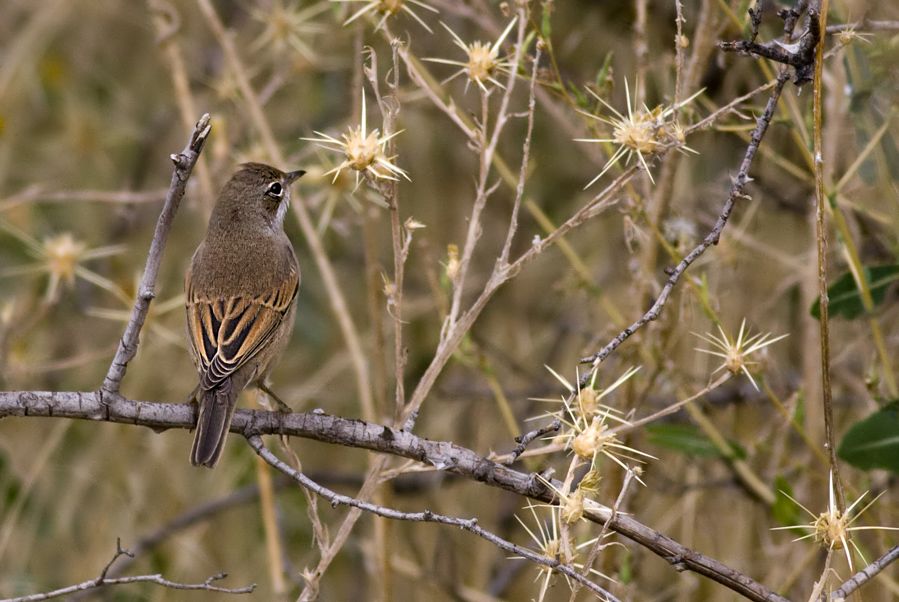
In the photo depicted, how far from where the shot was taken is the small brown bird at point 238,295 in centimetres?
387

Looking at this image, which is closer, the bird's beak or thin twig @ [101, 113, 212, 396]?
thin twig @ [101, 113, 212, 396]

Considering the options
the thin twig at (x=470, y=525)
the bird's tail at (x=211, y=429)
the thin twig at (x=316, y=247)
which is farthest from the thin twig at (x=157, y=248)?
the thin twig at (x=316, y=247)

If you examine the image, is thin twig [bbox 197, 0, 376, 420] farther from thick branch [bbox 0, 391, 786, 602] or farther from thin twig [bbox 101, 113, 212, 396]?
thin twig [bbox 101, 113, 212, 396]

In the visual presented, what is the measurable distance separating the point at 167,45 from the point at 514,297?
2953mm

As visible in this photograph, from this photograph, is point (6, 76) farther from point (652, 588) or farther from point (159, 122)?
point (652, 588)

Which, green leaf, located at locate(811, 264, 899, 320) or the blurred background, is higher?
the blurred background

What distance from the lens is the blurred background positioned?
4.29 m

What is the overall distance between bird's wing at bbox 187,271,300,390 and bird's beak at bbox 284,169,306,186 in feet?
1.73

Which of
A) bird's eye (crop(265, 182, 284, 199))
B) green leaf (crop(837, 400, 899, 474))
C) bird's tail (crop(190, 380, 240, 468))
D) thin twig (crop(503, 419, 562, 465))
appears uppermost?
bird's eye (crop(265, 182, 284, 199))

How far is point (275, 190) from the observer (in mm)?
5102

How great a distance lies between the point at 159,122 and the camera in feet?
25.8

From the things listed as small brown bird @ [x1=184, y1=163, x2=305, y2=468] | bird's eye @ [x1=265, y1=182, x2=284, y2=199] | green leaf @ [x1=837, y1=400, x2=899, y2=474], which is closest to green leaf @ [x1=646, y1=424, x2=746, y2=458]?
green leaf @ [x1=837, y1=400, x2=899, y2=474]

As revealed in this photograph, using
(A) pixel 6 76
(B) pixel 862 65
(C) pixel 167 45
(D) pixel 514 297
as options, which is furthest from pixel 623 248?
(A) pixel 6 76

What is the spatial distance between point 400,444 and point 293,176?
2.24 m
